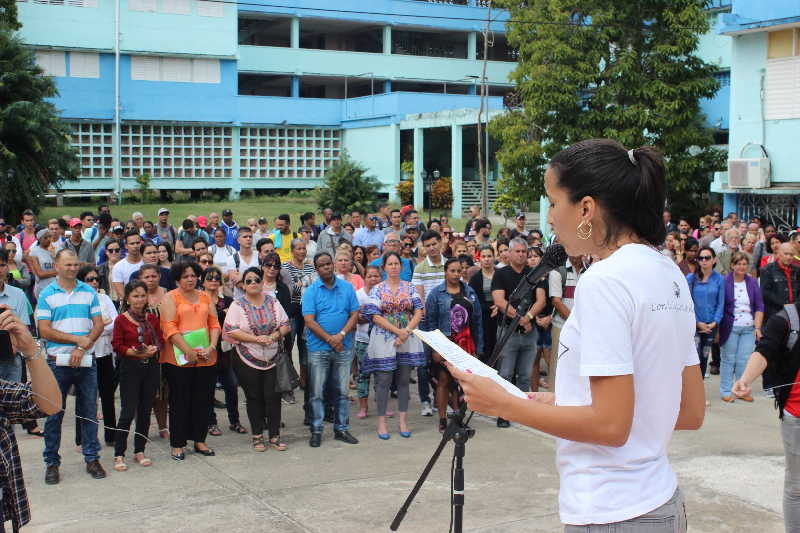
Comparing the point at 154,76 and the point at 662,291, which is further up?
the point at 154,76

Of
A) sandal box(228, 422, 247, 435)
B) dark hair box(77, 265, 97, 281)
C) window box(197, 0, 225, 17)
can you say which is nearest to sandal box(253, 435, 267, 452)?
sandal box(228, 422, 247, 435)

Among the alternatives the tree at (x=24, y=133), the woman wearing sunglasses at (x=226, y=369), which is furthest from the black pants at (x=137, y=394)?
the tree at (x=24, y=133)

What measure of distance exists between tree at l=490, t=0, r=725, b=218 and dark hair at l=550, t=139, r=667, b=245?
19.3 meters

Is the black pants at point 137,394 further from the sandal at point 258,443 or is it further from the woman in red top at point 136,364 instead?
the sandal at point 258,443

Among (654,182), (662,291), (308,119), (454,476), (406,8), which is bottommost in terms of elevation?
(454,476)

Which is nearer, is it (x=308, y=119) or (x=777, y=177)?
(x=777, y=177)

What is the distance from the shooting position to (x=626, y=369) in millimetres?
2059

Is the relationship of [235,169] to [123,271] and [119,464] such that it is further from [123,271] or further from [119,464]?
[119,464]

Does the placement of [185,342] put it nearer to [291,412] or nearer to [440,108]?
[291,412]

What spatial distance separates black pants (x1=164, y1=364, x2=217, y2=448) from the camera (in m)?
7.87

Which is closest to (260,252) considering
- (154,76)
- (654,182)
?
(654,182)

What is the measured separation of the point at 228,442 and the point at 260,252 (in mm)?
3298

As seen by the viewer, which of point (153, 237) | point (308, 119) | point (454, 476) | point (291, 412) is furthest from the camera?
point (308, 119)

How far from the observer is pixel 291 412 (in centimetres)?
965
